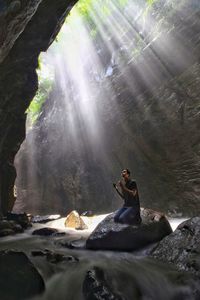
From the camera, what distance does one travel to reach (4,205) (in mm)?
15734

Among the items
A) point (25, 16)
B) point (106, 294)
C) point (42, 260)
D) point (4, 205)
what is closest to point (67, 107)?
point (4, 205)

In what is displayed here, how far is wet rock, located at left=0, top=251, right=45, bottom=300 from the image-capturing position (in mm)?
5141

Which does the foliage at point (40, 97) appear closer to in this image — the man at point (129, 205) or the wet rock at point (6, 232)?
the wet rock at point (6, 232)

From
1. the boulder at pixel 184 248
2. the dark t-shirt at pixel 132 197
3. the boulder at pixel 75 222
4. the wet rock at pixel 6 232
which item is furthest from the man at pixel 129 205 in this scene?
the boulder at pixel 75 222

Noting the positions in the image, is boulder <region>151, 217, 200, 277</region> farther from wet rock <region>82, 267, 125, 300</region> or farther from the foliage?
the foliage

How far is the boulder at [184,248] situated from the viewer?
252 inches

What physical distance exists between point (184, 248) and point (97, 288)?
106 inches

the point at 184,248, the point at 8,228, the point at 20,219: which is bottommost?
the point at 184,248

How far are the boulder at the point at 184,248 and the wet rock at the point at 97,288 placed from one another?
189cm

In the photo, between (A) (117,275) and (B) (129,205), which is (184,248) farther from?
(B) (129,205)

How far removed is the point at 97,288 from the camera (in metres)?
5.03

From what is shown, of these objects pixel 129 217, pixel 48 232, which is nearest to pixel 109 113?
pixel 48 232

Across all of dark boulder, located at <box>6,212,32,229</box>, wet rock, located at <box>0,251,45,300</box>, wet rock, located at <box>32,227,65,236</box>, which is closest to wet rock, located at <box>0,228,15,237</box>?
wet rock, located at <box>32,227,65,236</box>

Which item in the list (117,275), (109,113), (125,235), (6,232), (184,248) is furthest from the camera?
(109,113)
